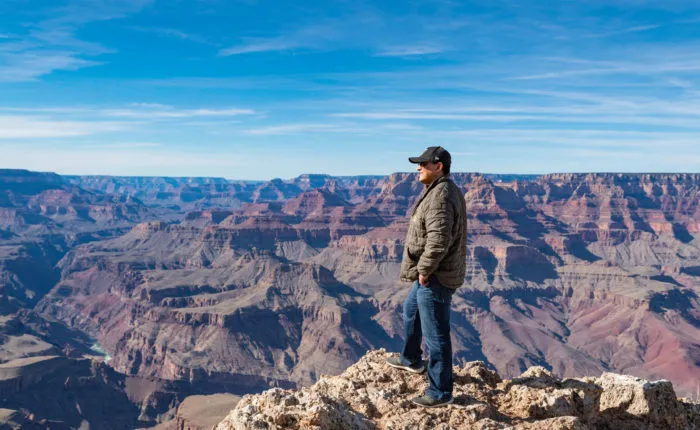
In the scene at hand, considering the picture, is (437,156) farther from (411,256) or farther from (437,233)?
(411,256)

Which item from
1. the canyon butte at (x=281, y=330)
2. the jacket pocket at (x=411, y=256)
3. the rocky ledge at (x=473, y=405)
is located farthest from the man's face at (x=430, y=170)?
the canyon butte at (x=281, y=330)

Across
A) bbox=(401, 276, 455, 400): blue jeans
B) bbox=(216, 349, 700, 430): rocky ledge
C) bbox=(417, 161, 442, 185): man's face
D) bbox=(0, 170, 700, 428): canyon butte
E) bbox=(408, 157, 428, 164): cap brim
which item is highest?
bbox=(408, 157, 428, 164): cap brim

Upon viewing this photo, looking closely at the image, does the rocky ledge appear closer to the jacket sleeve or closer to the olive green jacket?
Answer: the olive green jacket

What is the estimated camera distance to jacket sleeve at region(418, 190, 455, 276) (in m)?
7.61

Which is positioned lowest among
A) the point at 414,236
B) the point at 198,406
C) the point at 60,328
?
the point at 60,328

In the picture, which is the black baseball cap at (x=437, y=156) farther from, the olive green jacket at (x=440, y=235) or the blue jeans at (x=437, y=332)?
the blue jeans at (x=437, y=332)

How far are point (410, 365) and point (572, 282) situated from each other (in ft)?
606

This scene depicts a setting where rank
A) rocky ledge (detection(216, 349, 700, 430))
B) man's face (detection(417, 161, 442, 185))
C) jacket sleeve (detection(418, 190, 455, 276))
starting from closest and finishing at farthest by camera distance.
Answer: rocky ledge (detection(216, 349, 700, 430)) < jacket sleeve (detection(418, 190, 455, 276)) < man's face (detection(417, 161, 442, 185))

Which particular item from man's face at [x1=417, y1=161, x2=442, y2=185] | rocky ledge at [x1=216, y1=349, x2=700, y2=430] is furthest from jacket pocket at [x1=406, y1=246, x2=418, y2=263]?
rocky ledge at [x1=216, y1=349, x2=700, y2=430]

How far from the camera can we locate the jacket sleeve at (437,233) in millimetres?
7605

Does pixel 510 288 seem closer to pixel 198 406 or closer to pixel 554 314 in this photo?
pixel 554 314

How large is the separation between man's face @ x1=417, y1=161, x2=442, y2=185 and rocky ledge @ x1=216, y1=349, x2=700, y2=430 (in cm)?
330

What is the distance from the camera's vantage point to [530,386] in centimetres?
912

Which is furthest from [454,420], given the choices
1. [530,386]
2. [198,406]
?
[198,406]
